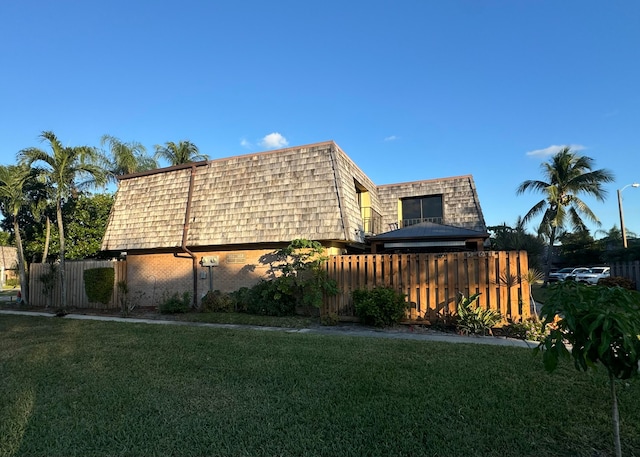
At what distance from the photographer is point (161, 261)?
1386 cm

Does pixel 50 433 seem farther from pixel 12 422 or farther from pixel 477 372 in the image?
pixel 477 372

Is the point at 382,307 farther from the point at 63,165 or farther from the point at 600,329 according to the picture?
the point at 63,165

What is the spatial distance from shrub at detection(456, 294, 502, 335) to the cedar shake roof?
380cm

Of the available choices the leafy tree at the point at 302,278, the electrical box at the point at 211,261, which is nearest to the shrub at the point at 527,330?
the leafy tree at the point at 302,278

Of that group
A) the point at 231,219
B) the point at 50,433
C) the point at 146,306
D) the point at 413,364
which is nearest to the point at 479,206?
the point at 231,219

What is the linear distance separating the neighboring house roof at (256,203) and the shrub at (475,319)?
12.5ft

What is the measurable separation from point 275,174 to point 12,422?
989 centimetres

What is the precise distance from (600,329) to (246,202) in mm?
11284

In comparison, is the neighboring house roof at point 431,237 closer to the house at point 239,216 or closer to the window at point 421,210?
the house at point 239,216

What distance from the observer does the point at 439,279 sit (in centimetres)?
929

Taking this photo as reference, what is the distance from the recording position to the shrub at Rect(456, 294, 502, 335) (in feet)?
27.1

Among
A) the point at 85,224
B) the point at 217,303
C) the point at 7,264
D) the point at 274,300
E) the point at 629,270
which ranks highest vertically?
the point at 85,224

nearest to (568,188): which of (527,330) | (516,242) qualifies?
(516,242)

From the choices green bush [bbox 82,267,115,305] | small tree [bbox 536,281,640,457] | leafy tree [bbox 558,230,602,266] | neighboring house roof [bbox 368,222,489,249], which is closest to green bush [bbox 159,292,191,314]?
green bush [bbox 82,267,115,305]
